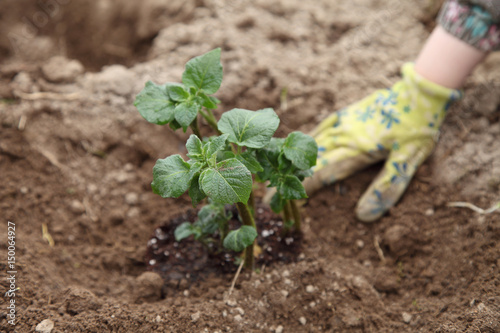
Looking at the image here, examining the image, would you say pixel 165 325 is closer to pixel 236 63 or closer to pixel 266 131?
pixel 266 131

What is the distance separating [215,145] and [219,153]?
0.22 ft

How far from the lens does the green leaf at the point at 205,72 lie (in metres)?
1.18

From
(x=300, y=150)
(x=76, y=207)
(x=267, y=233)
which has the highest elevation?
(x=300, y=150)

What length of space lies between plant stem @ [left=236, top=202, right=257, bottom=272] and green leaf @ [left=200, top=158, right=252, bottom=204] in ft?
0.70

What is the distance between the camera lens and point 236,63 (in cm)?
223

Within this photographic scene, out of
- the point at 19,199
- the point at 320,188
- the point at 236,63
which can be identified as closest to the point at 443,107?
the point at 320,188

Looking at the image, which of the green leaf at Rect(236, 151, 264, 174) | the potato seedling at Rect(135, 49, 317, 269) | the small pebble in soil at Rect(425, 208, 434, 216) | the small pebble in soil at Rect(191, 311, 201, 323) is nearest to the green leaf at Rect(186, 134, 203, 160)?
the potato seedling at Rect(135, 49, 317, 269)

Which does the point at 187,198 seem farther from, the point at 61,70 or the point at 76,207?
the point at 61,70

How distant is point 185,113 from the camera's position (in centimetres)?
111

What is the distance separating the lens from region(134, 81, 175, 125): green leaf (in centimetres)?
113

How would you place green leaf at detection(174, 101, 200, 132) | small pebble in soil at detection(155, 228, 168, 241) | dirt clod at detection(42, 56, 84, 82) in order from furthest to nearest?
dirt clod at detection(42, 56, 84, 82), small pebble in soil at detection(155, 228, 168, 241), green leaf at detection(174, 101, 200, 132)

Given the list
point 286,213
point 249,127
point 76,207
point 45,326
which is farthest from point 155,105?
point 76,207

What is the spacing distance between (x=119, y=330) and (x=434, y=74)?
5.59ft

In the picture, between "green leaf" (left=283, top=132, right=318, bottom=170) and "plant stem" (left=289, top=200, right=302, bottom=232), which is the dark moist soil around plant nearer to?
"plant stem" (left=289, top=200, right=302, bottom=232)
